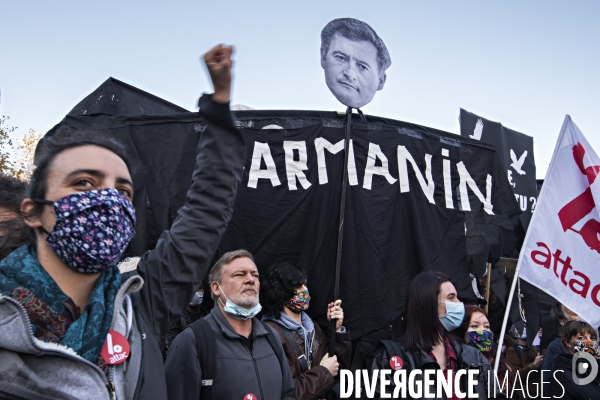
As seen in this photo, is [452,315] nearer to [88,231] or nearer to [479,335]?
[479,335]

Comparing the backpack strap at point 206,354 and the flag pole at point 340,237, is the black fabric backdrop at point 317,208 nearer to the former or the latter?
the flag pole at point 340,237

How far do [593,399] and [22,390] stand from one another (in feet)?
15.6

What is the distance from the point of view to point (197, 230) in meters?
1.74

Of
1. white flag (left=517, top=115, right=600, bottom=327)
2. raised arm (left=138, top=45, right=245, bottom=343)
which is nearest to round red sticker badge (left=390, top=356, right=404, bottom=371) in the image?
white flag (left=517, top=115, right=600, bottom=327)

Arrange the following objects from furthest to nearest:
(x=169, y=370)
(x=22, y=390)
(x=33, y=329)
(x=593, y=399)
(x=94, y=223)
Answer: (x=593, y=399) → (x=169, y=370) → (x=94, y=223) → (x=33, y=329) → (x=22, y=390)

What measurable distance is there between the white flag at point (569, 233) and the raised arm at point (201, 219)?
3443 mm

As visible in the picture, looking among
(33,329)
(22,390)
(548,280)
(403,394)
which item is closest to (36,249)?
(33,329)

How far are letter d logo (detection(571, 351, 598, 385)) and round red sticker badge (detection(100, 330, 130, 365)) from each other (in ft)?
14.6

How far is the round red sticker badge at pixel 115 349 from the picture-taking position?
1.40m

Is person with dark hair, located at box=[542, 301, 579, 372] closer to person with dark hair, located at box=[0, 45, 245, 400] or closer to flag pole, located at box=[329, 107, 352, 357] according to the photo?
flag pole, located at box=[329, 107, 352, 357]

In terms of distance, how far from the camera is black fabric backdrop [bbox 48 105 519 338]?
14.8 feet

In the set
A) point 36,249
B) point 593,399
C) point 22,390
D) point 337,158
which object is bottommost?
point 593,399

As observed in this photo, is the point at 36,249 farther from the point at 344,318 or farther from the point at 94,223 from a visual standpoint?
the point at 344,318

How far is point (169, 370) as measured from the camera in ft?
9.92
